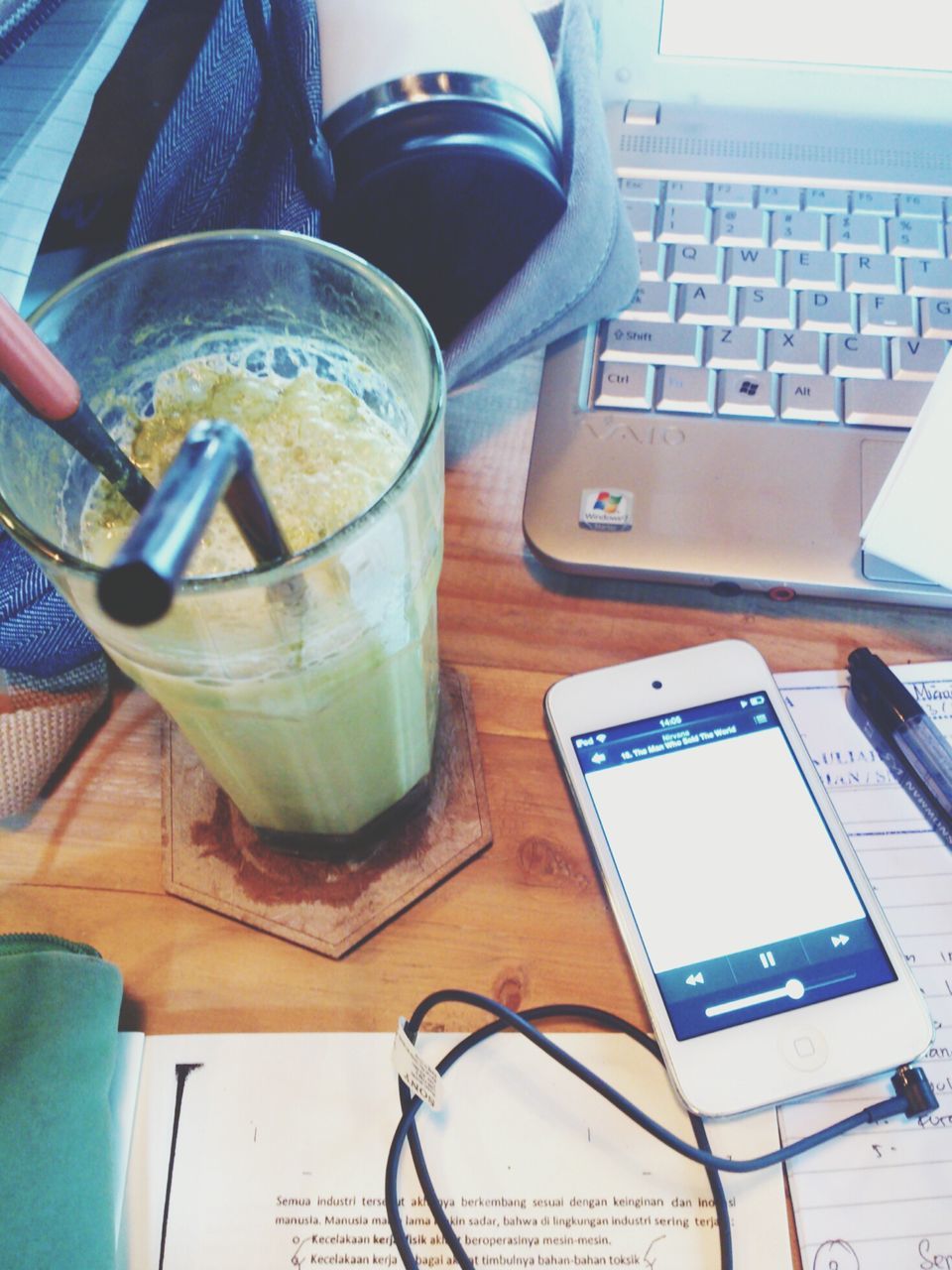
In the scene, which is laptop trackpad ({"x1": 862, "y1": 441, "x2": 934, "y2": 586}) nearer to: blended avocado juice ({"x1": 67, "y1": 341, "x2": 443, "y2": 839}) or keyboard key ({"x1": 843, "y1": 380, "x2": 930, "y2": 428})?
keyboard key ({"x1": 843, "y1": 380, "x2": 930, "y2": 428})

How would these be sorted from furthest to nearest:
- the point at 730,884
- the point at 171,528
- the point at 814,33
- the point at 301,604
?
1. the point at 814,33
2. the point at 730,884
3. the point at 301,604
4. the point at 171,528

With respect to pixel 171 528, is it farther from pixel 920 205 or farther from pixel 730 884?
pixel 920 205

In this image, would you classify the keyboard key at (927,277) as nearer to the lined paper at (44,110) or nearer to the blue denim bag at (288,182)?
the blue denim bag at (288,182)

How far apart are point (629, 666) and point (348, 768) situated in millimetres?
128

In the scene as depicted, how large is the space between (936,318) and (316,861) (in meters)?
0.37

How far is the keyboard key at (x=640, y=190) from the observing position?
1.57ft

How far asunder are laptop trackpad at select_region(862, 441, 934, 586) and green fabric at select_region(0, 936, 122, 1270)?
33 cm

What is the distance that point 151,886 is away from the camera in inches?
14.3

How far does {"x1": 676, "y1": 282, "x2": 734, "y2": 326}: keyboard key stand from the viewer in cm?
45

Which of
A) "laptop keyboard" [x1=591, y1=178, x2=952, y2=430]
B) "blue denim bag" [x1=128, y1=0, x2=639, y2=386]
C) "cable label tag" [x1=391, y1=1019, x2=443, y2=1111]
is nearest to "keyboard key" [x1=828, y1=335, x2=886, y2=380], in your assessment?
"laptop keyboard" [x1=591, y1=178, x2=952, y2=430]

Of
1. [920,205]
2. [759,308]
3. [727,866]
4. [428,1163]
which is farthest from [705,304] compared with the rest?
[428,1163]

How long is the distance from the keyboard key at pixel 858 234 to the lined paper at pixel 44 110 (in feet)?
1.08

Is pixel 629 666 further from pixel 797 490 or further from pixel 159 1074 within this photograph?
pixel 159 1074

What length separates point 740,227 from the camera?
0.47 meters
